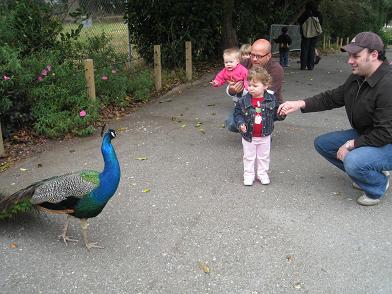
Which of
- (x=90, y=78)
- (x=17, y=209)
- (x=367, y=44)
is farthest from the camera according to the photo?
(x=90, y=78)

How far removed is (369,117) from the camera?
4082mm

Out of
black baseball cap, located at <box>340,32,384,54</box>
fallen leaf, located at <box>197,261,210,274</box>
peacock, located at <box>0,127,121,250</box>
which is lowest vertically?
fallen leaf, located at <box>197,261,210,274</box>

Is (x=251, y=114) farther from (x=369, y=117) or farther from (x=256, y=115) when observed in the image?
(x=369, y=117)

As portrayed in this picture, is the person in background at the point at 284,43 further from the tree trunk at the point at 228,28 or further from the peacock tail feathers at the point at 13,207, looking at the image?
the peacock tail feathers at the point at 13,207

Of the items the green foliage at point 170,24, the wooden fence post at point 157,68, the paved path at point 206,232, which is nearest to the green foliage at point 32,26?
the wooden fence post at point 157,68

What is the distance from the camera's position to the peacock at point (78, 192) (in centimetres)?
324

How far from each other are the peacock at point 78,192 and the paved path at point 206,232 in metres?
0.42

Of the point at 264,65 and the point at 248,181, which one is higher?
the point at 264,65

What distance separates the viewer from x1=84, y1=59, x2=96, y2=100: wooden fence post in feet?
23.0

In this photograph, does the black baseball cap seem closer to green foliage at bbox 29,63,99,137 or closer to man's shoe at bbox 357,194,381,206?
man's shoe at bbox 357,194,381,206

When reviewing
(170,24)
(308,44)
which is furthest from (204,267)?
(308,44)

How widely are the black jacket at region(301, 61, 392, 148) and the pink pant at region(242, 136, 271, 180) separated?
2.86ft

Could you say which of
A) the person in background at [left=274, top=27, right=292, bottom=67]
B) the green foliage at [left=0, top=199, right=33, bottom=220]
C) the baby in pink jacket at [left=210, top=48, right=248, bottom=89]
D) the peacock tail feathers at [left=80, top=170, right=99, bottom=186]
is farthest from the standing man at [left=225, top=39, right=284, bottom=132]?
the person in background at [left=274, top=27, right=292, bottom=67]

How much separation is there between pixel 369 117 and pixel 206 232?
1.80 metres
